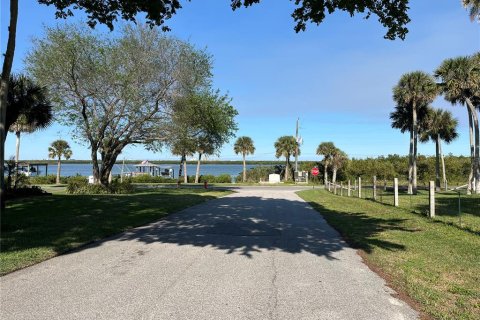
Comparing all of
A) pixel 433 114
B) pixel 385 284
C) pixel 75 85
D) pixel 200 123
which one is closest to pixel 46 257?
pixel 385 284

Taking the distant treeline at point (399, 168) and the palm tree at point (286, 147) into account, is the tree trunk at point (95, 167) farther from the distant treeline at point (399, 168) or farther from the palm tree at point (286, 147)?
the palm tree at point (286, 147)

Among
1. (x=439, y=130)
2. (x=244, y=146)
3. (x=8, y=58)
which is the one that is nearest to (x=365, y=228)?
(x=8, y=58)

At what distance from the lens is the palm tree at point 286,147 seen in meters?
66.1

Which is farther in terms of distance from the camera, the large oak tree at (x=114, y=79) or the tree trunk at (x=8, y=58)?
the large oak tree at (x=114, y=79)

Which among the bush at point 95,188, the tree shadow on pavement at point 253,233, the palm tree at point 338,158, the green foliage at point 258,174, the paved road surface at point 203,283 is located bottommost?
the paved road surface at point 203,283

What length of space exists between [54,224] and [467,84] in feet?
97.3

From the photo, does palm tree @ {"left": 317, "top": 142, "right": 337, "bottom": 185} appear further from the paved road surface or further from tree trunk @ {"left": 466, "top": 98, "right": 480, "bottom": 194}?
the paved road surface

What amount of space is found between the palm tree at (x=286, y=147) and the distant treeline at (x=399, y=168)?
23.9 feet

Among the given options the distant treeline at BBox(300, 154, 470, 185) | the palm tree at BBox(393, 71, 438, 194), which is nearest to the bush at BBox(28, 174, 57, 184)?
the distant treeline at BBox(300, 154, 470, 185)

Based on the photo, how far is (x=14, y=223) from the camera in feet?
36.0

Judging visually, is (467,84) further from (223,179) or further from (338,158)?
(223,179)

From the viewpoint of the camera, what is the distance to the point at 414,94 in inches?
1329

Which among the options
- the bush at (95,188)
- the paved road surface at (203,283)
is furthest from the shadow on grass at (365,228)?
the bush at (95,188)

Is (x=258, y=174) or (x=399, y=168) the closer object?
(x=399, y=168)
